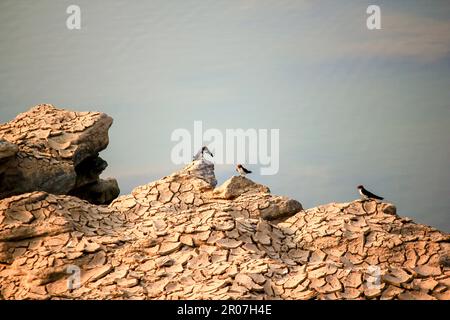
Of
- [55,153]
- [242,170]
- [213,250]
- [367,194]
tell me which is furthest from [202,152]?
[213,250]

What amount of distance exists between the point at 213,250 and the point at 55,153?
625 centimetres

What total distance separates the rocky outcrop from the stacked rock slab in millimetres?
1875

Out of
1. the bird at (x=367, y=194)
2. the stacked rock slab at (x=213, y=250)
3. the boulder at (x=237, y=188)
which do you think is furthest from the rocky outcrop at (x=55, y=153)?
the bird at (x=367, y=194)

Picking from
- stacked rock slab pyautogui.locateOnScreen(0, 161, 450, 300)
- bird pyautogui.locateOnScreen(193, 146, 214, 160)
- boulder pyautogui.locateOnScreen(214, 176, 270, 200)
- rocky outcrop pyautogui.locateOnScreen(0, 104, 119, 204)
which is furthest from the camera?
bird pyautogui.locateOnScreen(193, 146, 214, 160)

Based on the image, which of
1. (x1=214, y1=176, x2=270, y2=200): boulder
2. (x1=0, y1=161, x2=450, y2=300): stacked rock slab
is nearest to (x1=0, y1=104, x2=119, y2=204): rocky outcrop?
(x1=0, y1=161, x2=450, y2=300): stacked rock slab

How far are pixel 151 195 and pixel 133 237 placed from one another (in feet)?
8.21

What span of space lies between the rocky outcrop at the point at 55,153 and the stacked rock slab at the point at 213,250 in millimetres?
1875

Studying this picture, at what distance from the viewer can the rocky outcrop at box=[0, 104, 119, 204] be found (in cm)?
1736

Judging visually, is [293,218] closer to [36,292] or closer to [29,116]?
[36,292]

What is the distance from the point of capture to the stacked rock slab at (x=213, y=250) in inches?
514

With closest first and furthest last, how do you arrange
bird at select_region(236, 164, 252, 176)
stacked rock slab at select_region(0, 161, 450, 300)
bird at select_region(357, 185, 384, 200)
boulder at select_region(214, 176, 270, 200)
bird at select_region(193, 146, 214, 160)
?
stacked rock slab at select_region(0, 161, 450, 300), bird at select_region(357, 185, 384, 200), boulder at select_region(214, 176, 270, 200), bird at select_region(236, 164, 252, 176), bird at select_region(193, 146, 214, 160)

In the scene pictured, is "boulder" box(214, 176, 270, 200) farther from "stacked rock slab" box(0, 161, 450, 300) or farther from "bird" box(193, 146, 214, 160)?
"bird" box(193, 146, 214, 160)
